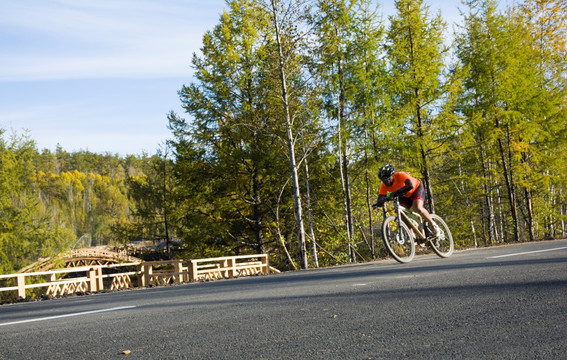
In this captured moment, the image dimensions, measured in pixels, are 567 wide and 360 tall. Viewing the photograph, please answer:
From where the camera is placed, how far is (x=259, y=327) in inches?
170

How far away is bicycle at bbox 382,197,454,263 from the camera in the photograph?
1094 centimetres

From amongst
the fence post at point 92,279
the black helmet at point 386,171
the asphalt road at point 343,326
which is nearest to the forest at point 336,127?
the fence post at point 92,279

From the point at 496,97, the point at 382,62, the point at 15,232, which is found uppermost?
the point at 382,62

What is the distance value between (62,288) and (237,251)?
11.3 metres

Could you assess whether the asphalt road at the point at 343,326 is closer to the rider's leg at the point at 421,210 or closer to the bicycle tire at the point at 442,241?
the rider's leg at the point at 421,210

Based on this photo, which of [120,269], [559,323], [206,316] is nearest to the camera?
[559,323]

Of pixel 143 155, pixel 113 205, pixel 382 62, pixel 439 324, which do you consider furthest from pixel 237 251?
pixel 113 205

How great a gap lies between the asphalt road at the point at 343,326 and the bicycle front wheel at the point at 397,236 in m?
4.23

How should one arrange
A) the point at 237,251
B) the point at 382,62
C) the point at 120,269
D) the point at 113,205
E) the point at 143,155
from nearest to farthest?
the point at 382,62, the point at 237,251, the point at 120,269, the point at 143,155, the point at 113,205

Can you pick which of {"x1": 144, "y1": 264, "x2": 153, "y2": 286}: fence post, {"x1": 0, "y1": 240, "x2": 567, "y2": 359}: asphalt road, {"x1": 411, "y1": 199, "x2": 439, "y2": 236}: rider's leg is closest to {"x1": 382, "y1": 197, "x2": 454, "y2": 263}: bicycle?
{"x1": 411, "y1": 199, "x2": 439, "y2": 236}: rider's leg

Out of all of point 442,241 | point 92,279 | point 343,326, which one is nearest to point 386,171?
point 442,241

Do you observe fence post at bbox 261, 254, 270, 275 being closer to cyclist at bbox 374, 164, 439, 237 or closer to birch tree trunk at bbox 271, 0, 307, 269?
birch tree trunk at bbox 271, 0, 307, 269

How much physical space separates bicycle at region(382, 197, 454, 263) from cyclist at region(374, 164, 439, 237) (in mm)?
243

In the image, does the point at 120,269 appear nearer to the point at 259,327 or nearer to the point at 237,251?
the point at 237,251
